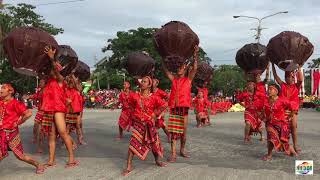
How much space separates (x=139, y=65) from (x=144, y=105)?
138 inches

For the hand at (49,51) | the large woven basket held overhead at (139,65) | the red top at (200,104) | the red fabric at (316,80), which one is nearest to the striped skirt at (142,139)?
the hand at (49,51)

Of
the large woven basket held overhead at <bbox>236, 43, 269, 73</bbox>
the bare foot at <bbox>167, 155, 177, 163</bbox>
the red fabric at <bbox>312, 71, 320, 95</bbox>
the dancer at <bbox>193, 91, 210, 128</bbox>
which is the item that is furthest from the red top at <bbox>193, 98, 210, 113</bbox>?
the red fabric at <bbox>312, 71, 320, 95</bbox>

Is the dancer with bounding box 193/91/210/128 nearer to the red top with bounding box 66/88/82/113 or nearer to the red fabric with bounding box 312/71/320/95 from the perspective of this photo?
the red top with bounding box 66/88/82/113

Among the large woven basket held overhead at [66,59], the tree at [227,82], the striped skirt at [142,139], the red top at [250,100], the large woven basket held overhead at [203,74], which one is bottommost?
the tree at [227,82]

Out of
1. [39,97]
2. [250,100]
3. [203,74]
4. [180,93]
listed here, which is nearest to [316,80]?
[203,74]

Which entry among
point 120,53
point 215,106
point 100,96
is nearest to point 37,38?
point 215,106

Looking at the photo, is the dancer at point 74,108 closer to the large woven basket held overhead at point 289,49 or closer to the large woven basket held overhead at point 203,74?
the large woven basket held overhead at point 289,49

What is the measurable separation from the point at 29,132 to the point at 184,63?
6.27m

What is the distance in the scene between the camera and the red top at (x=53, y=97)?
771cm

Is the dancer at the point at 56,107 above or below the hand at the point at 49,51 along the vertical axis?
below

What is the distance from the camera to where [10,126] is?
695cm

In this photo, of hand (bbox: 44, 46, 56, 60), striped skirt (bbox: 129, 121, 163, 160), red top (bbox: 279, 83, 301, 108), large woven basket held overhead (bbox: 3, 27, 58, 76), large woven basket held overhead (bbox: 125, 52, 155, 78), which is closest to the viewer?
large woven basket held overhead (bbox: 3, 27, 58, 76)

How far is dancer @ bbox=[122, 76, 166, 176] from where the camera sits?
7.46 metres

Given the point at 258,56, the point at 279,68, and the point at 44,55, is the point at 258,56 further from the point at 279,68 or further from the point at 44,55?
the point at 44,55
